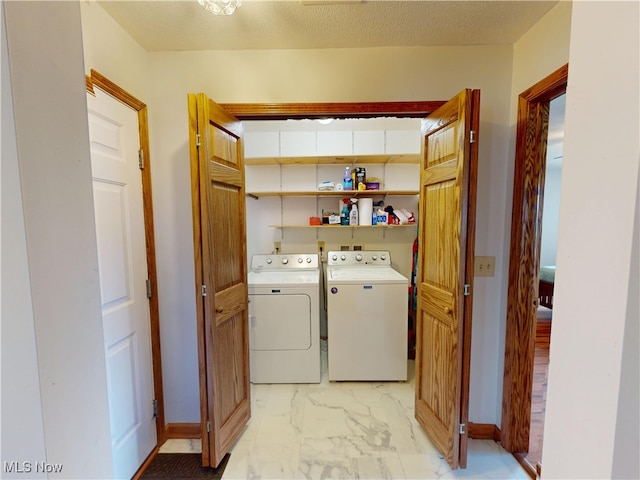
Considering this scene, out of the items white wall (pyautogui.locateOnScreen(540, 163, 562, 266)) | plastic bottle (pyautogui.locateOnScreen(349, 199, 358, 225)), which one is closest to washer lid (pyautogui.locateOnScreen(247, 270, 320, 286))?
plastic bottle (pyautogui.locateOnScreen(349, 199, 358, 225))

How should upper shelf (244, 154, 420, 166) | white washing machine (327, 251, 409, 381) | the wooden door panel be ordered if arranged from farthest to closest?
1. upper shelf (244, 154, 420, 166)
2. white washing machine (327, 251, 409, 381)
3. the wooden door panel

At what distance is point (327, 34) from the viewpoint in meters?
1.48

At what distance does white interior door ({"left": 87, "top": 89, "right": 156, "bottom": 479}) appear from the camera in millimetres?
1305

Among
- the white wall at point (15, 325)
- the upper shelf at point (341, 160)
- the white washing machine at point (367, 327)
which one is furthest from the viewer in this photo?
the upper shelf at point (341, 160)

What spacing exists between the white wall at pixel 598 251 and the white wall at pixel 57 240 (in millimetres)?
961

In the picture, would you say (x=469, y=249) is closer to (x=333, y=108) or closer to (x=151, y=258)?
(x=333, y=108)

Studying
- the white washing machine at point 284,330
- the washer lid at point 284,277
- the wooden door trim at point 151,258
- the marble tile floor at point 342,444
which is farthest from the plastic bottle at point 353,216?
the wooden door trim at point 151,258

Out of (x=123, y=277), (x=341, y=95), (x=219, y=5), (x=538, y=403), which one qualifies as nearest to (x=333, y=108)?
(x=341, y=95)

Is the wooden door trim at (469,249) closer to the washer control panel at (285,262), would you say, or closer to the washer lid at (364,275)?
the washer lid at (364,275)

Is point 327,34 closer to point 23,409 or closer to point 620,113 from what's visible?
point 620,113

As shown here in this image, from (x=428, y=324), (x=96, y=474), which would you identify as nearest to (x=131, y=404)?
(x=96, y=474)

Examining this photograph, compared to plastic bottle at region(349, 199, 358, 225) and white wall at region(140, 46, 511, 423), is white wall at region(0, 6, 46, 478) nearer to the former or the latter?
white wall at region(140, 46, 511, 423)

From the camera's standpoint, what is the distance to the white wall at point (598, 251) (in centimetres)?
45

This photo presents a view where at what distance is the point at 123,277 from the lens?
1.44 metres
